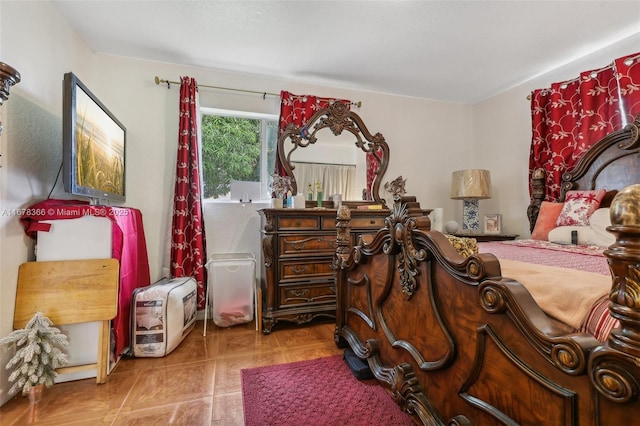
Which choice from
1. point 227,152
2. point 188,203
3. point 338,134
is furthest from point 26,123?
point 338,134

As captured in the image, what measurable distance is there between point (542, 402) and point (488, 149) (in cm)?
345

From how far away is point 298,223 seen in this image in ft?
8.27

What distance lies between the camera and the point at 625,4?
6.44ft

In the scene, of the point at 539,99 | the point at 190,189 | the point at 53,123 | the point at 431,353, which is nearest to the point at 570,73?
the point at 539,99

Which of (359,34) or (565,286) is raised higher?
(359,34)

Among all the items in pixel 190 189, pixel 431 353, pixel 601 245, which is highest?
pixel 190 189

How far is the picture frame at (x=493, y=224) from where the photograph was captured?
3.11 metres

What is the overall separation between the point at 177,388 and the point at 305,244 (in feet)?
4.43

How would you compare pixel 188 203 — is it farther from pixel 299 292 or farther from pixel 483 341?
pixel 483 341

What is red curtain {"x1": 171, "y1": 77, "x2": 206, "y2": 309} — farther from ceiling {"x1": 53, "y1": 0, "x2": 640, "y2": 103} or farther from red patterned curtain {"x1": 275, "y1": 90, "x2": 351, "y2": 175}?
red patterned curtain {"x1": 275, "y1": 90, "x2": 351, "y2": 175}

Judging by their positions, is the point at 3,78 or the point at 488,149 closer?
the point at 3,78

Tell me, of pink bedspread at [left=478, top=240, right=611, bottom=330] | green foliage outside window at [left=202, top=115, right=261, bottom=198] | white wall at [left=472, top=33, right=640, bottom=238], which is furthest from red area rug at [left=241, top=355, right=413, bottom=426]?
white wall at [left=472, top=33, right=640, bottom=238]

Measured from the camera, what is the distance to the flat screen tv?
1.60m

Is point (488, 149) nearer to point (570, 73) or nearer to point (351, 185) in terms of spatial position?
point (570, 73)
